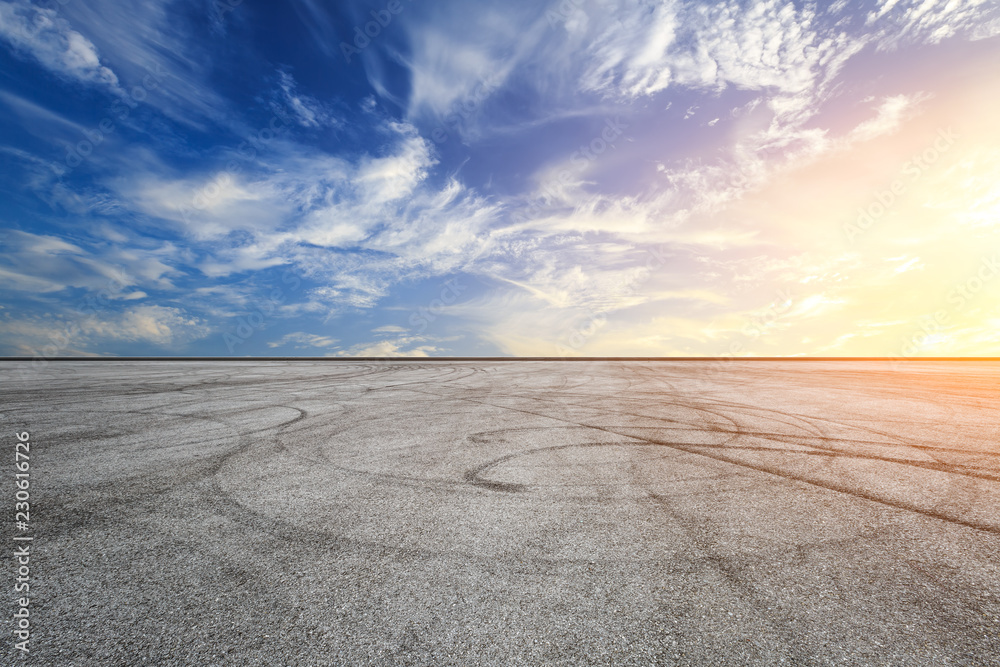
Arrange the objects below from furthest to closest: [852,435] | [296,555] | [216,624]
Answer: [852,435], [296,555], [216,624]

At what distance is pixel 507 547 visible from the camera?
350cm

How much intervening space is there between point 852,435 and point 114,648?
9918mm

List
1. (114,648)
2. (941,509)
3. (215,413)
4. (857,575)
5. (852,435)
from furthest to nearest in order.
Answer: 1. (215,413)
2. (852,435)
3. (941,509)
4. (857,575)
5. (114,648)

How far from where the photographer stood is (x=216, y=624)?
2555mm

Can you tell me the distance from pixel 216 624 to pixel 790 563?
396 cm

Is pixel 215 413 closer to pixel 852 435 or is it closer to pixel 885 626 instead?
pixel 885 626

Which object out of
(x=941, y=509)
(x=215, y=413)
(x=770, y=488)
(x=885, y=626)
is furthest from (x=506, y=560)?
(x=215, y=413)

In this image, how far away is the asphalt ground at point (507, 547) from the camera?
2.43 metres

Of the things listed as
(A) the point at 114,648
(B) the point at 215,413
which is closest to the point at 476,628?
(A) the point at 114,648

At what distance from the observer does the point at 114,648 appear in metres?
2.37

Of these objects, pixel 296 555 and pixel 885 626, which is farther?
pixel 296 555

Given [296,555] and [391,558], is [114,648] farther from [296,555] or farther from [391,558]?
[391,558]

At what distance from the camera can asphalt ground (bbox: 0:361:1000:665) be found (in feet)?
7.98

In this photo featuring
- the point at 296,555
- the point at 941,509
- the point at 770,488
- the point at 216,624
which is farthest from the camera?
the point at 770,488
